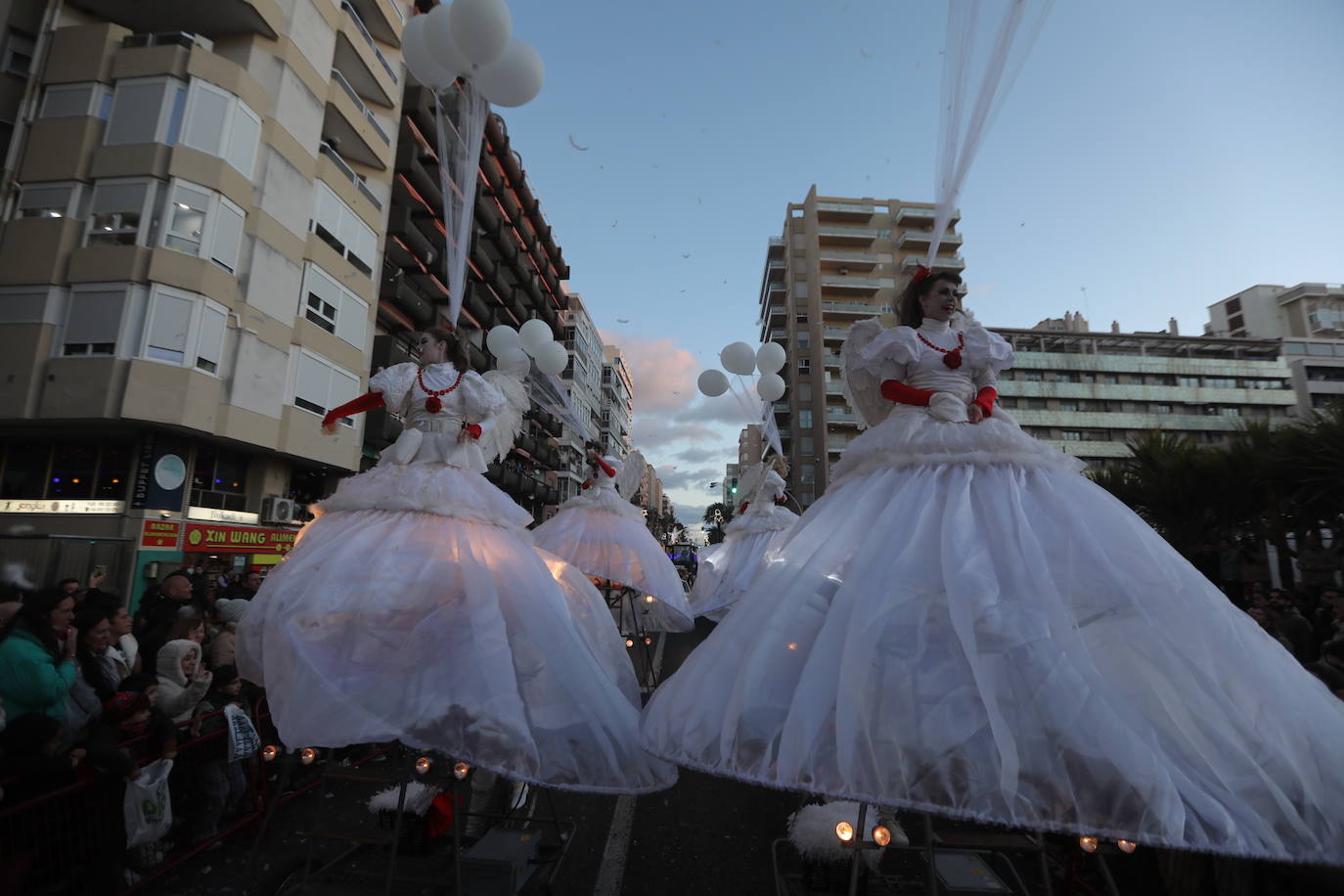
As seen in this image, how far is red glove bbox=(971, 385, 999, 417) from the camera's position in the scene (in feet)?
10.00

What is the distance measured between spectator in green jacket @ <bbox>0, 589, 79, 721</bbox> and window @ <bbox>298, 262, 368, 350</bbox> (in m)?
14.2

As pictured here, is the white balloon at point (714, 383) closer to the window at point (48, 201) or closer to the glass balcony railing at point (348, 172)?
the glass balcony railing at point (348, 172)

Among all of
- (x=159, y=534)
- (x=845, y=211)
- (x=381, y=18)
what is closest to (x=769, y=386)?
(x=159, y=534)

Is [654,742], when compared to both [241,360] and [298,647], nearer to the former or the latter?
[298,647]

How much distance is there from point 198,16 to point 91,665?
16.4 meters

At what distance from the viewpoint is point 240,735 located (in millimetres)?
4492

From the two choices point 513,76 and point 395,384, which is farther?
point 513,76

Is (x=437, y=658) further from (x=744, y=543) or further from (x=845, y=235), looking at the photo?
(x=845, y=235)

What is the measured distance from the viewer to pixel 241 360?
14.2m

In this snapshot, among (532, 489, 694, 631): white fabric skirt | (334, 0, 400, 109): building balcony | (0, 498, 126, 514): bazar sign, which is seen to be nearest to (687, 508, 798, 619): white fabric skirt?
(532, 489, 694, 631): white fabric skirt

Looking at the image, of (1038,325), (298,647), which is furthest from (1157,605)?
(1038,325)

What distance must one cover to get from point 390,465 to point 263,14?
1645 cm

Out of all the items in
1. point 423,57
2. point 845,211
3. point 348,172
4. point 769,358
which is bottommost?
point 769,358

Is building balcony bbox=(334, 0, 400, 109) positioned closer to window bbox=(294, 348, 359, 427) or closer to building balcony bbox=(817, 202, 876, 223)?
window bbox=(294, 348, 359, 427)
